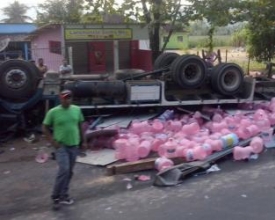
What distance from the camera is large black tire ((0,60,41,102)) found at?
33.7 ft

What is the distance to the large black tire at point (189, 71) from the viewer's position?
11.0 metres

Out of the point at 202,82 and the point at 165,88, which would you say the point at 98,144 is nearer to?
the point at 165,88

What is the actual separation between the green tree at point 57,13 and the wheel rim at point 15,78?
14.4m

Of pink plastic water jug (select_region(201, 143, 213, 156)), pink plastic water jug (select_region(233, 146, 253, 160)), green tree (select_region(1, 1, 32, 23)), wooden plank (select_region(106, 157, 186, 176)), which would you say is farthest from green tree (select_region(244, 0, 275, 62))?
green tree (select_region(1, 1, 32, 23))

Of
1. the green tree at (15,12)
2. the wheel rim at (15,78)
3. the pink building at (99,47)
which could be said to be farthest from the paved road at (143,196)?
the green tree at (15,12)

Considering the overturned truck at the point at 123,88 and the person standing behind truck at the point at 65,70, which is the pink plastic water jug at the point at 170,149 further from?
the person standing behind truck at the point at 65,70

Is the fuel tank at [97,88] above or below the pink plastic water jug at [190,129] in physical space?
above

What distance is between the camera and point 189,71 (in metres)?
11.2

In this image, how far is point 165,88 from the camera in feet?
36.7

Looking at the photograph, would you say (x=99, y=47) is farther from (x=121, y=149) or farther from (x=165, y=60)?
(x=121, y=149)

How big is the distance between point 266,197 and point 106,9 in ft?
49.9

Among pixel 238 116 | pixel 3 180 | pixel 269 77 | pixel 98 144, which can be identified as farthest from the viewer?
pixel 269 77

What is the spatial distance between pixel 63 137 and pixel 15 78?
480cm

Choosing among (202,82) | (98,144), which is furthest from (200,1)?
(98,144)
